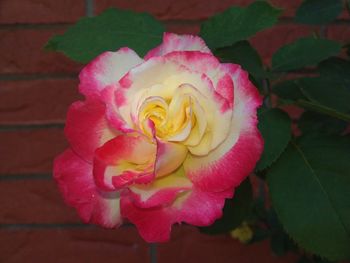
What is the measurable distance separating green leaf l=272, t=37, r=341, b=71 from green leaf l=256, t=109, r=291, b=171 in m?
0.06

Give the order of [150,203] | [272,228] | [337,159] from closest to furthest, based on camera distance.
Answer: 1. [150,203]
2. [337,159]
3. [272,228]

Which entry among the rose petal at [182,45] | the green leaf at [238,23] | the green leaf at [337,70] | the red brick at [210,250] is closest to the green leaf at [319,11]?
the green leaf at [337,70]

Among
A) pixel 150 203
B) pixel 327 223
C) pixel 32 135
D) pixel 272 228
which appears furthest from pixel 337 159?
pixel 32 135

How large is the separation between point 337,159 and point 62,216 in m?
0.51

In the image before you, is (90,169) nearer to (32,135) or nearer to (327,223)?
(327,223)

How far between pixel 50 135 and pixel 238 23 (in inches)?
17.5

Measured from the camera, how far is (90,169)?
0.35m

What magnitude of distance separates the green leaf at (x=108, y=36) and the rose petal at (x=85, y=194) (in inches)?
4.1

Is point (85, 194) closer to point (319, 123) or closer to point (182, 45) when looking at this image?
point (182, 45)

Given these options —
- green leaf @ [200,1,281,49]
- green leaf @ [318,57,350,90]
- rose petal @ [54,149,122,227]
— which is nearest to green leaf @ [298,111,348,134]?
green leaf @ [318,57,350,90]

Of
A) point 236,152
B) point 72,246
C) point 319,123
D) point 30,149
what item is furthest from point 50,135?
point 236,152

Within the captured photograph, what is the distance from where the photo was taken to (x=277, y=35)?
30.1 inches

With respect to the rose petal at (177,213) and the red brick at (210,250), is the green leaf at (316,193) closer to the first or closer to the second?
the rose petal at (177,213)

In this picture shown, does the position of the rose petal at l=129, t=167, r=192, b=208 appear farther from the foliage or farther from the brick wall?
the brick wall
